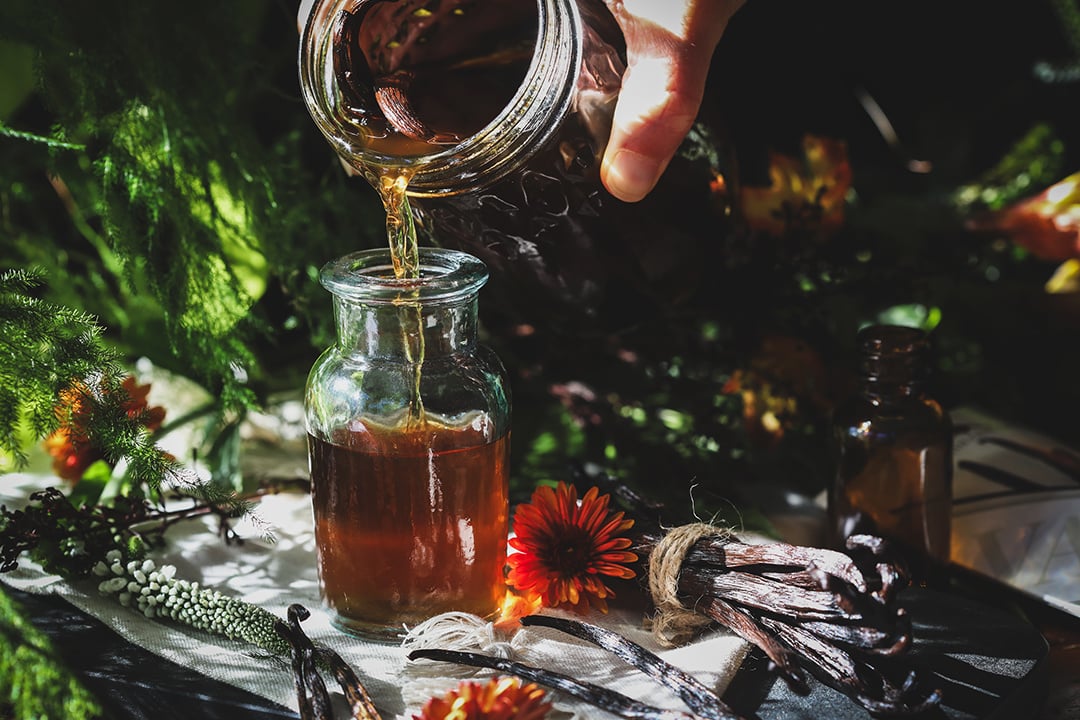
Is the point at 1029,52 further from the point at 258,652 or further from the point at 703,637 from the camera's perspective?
A: the point at 258,652

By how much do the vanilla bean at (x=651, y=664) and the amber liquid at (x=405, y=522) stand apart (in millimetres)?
59

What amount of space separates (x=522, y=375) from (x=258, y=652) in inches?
16.5

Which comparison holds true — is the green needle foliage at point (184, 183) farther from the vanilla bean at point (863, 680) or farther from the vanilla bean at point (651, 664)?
the vanilla bean at point (863, 680)

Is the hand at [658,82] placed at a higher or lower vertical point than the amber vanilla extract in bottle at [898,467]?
higher

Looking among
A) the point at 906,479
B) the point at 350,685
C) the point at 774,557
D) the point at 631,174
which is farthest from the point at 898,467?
the point at 350,685

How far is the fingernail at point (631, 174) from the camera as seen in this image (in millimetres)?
623

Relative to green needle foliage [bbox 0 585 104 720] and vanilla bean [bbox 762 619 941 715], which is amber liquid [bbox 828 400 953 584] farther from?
green needle foliage [bbox 0 585 104 720]

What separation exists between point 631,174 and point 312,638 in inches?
14.2

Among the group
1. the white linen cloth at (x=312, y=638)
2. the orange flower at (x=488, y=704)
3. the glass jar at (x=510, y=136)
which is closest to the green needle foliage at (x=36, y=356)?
the white linen cloth at (x=312, y=638)

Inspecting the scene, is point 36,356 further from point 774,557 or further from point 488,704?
point 774,557

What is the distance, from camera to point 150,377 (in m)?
1.01

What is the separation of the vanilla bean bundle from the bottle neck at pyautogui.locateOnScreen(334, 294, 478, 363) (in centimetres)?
19

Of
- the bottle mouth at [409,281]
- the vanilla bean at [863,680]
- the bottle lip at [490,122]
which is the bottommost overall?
the vanilla bean at [863,680]

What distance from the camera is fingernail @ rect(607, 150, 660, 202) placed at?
2.04ft
